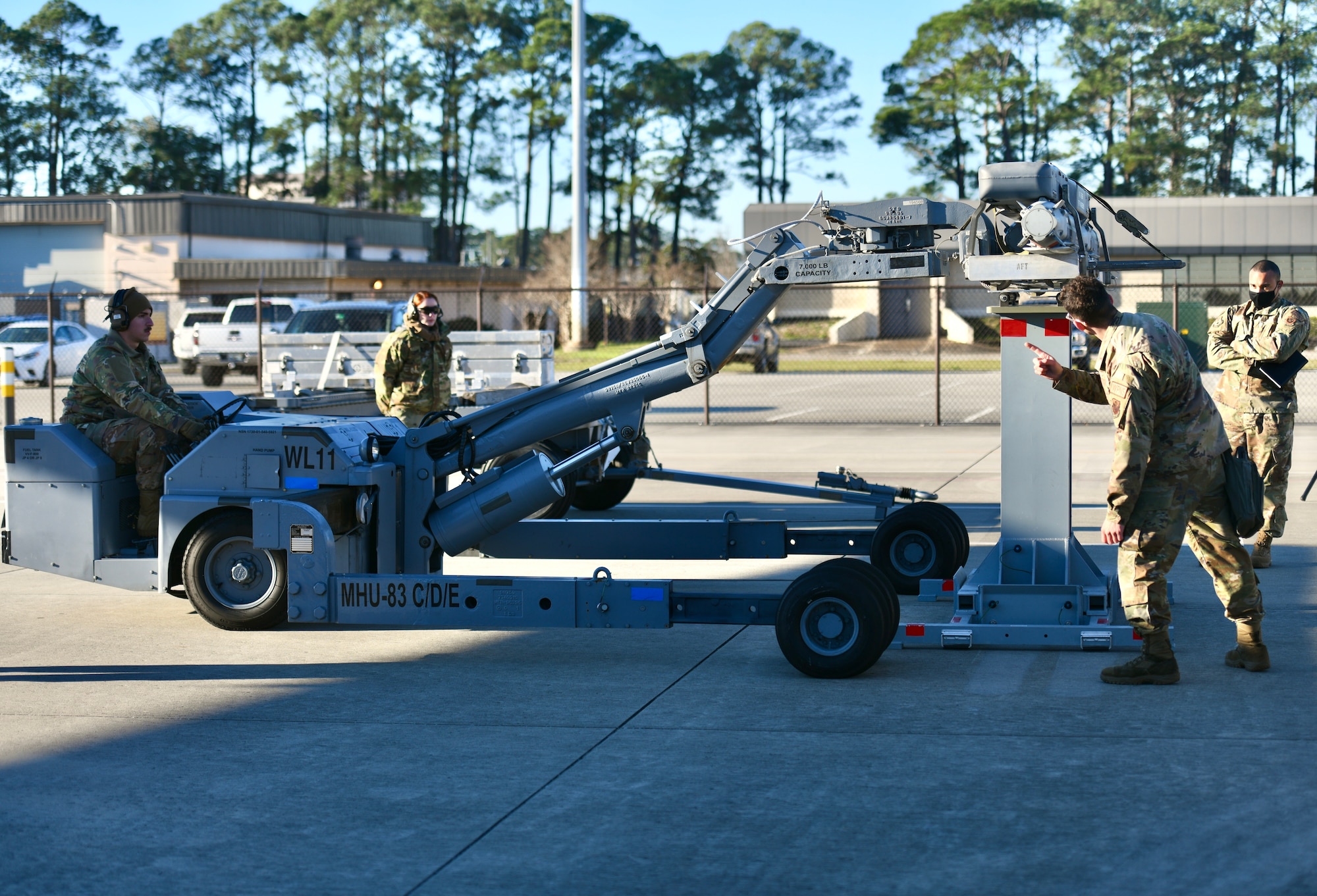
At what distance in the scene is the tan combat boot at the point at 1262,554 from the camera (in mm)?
9164

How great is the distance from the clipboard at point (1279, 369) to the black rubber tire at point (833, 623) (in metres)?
3.82

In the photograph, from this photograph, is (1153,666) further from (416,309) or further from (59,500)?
(416,309)

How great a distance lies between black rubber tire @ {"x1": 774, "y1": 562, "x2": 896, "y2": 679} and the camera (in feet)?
20.8

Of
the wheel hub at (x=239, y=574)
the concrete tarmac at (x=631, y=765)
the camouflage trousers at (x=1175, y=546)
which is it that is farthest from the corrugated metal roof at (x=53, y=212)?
the camouflage trousers at (x=1175, y=546)

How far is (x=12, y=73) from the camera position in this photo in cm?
7781

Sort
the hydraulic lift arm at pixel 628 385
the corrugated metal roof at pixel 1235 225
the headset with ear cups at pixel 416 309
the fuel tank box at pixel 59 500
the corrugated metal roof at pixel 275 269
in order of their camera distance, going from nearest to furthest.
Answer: the hydraulic lift arm at pixel 628 385, the fuel tank box at pixel 59 500, the headset with ear cups at pixel 416 309, the corrugated metal roof at pixel 275 269, the corrugated metal roof at pixel 1235 225

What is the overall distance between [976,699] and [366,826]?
273 centimetres

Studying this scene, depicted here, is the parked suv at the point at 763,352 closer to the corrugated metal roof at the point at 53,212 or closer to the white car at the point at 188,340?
the white car at the point at 188,340

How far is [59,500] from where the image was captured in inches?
308

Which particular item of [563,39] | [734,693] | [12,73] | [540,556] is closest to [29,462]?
[540,556]

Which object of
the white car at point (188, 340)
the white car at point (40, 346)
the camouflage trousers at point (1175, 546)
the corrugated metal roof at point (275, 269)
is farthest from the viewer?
the corrugated metal roof at point (275, 269)

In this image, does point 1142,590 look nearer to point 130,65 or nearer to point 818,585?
point 818,585

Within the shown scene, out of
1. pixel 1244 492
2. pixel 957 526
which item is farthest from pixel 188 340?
pixel 1244 492

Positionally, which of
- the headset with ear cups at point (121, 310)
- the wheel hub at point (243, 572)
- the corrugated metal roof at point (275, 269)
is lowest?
the wheel hub at point (243, 572)
